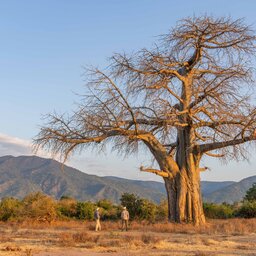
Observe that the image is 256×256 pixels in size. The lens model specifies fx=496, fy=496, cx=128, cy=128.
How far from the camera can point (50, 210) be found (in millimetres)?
28531

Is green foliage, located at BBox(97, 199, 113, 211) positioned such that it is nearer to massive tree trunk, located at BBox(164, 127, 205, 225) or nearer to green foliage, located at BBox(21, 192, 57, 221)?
green foliage, located at BBox(21, 192, 57, 221)

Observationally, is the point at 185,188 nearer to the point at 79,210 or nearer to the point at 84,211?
the point at 84,211

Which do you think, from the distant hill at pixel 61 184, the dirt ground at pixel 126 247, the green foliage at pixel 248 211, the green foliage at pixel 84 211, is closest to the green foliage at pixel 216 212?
the green foliage at pixel 248 211

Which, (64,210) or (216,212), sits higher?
(216,212)

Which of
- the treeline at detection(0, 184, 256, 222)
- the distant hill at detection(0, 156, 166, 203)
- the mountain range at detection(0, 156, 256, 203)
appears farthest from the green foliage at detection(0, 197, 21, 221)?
the mountain range at detection(0, 156, 256, 203)

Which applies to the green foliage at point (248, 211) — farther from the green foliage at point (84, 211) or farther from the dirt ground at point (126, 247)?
the dirt ground at point (126, 247)

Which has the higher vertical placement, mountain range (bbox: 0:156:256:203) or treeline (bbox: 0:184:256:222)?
mountain range (bbox: 0:156:256:203)

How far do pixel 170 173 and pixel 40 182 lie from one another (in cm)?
14029

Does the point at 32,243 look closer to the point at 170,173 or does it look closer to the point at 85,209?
the point at 170,173

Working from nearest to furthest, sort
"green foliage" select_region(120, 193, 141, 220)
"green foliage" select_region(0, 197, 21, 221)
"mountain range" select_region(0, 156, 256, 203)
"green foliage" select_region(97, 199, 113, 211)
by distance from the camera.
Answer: "green foliage" select_region(0, 197, 21, 221), "green foliage" select_region(120, 193, 141, 220), "green foliage" select_region(97, 199, 113, 211), "mountain range" select_region(0, 156, 256, 203)

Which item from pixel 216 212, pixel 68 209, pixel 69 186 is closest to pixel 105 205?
pixel 68 209

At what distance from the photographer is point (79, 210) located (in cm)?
3197

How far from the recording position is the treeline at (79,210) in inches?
1121

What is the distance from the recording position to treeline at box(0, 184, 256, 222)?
93.5ft
